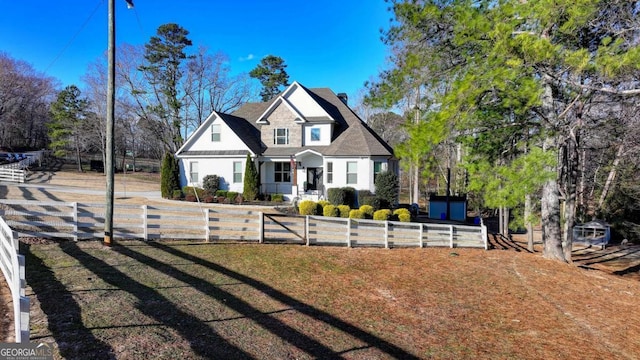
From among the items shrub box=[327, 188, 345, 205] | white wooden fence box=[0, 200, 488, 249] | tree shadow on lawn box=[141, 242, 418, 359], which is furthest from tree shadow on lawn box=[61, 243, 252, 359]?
shrub box=[327, 188, 345, 205]

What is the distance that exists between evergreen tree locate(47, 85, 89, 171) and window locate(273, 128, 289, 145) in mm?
28169

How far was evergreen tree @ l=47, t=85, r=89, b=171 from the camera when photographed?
42.8m

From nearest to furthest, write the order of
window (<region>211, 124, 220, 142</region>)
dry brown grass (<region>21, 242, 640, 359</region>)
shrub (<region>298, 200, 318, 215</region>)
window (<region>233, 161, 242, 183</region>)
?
dry brown grass (<region>21, 242, 640, 359</region>) < shrub (<region>298, 200, 318, 215</region>) < window (<region>233, 161, 242, 183</region>) < window (<region>211, 124, 220, 142</region>)

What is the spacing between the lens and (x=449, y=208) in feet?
80.2

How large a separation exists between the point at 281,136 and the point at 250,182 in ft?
15.4

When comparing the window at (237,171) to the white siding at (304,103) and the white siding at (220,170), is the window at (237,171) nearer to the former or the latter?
the white siding at (220,170)

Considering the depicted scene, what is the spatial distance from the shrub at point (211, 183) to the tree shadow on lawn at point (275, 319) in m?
15.5

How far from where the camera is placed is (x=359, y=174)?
22.7 m

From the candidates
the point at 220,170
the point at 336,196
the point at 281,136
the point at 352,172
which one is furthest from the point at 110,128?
the point at 281,136

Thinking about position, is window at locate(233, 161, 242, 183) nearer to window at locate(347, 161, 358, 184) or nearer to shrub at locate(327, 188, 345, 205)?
shrub at locate(327, 188, 345, 205)

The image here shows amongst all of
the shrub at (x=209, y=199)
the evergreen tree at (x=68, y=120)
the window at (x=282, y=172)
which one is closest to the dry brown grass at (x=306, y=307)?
the shrub at (x=209, y=199)

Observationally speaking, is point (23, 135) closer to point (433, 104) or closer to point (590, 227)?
point (433, 104)

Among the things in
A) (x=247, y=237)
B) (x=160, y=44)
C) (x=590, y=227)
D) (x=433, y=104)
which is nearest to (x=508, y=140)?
(x=433, y=104)

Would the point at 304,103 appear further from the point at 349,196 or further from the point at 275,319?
the point at 275,319
